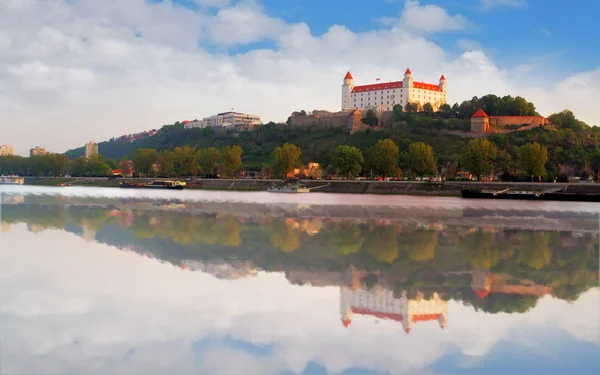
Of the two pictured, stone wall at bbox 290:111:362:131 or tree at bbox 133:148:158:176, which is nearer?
tree at bbox 133:148:158:176

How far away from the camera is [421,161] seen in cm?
5944

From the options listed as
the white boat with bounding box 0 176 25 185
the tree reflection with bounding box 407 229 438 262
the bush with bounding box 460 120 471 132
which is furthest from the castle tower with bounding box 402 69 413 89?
the tree reflection with bounding box 407 229 438 262

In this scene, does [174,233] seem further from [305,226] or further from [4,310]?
[4,310]

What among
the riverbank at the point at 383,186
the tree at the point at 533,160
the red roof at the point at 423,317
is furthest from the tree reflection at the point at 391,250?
the tree at the point at 533,160

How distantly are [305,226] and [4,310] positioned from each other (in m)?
11.2

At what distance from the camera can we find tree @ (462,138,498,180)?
5556 cm

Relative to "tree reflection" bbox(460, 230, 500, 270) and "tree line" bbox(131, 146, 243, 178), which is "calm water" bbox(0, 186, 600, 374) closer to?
"tree reflection" bbox(460, 230, 500, 270)

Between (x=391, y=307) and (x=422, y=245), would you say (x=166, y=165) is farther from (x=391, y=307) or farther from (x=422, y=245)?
(x=391, y=307)

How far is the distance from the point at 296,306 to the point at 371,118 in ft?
286

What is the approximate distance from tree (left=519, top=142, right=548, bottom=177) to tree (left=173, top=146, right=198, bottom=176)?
148 ft

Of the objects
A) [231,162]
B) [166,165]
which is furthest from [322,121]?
[166,165]

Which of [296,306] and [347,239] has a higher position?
[347,239]

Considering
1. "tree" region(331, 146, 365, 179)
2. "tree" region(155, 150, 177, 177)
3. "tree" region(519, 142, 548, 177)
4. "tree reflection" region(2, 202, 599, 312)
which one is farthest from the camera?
"tree" region(155, 150, 177, 177)

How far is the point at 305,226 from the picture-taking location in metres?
17.3
